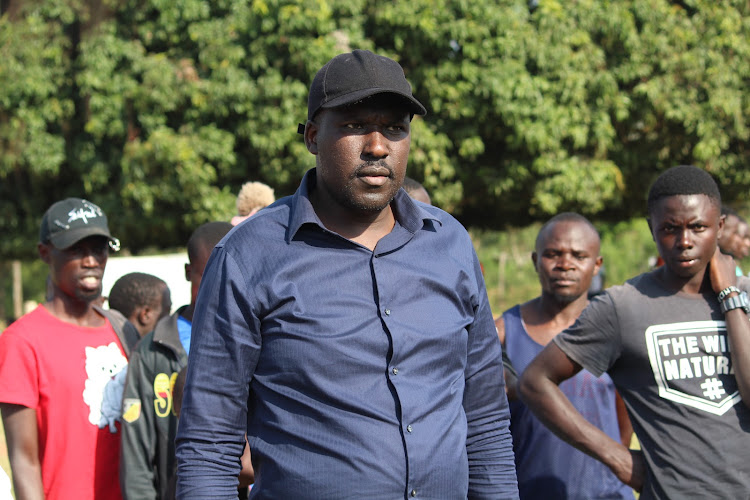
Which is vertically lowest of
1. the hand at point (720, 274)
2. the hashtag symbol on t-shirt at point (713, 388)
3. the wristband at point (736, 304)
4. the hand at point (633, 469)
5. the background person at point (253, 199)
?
the hand at point (633, 469)

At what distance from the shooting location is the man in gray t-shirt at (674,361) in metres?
3.19

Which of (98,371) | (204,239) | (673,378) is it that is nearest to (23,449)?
(98,371)

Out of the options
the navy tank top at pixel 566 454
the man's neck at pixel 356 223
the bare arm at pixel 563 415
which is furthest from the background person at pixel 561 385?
the man's neck at pixel 356 223

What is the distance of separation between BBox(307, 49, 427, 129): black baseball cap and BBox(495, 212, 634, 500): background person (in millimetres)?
2239

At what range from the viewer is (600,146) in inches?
613

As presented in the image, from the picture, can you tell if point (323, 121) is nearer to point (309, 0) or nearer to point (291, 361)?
point (291, 361)

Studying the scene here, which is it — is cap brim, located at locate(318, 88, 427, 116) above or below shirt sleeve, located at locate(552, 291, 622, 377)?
above

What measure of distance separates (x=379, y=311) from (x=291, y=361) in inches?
10.1

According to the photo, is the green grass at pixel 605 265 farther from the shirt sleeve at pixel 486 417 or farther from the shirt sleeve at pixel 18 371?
the shirt sleeve at pixel 486 417

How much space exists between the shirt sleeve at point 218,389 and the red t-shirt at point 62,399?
5.93 ft

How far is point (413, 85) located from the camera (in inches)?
602

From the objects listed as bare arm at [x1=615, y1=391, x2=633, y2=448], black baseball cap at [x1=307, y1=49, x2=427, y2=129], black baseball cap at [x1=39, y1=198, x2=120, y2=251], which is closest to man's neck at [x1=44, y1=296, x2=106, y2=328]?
black baseball cap at [x1=39, y1=198, x2=120, y2=251]

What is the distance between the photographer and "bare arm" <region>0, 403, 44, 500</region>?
3.58 meters

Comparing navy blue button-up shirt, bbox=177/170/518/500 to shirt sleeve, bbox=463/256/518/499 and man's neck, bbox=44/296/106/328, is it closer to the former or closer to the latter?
shirt sleeve, bbox=463/256/518/499
